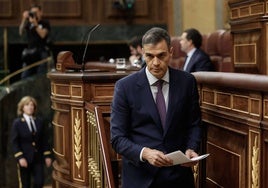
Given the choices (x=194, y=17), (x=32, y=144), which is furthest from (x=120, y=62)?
(x=194, y=17)

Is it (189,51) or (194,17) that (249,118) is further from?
(194,17)

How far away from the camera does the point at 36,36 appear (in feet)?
28.1

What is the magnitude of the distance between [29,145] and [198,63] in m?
1.98

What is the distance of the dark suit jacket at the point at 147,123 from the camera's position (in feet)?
9.77

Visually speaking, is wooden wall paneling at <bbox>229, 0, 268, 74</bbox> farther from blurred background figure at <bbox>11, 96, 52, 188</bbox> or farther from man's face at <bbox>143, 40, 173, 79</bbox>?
blurred background figure at <bbox>11, 96, 52, 188</bbox>

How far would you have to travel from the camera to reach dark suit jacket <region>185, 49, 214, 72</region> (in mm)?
5625

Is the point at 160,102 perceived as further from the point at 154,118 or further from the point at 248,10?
the point at 248,10

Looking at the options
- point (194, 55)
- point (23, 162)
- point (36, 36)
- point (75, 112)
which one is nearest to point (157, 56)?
point (75, 112)

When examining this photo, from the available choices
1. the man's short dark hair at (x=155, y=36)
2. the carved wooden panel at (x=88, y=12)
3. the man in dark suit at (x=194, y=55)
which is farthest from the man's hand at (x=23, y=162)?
the carved wooden panel at (x=88, y=12)

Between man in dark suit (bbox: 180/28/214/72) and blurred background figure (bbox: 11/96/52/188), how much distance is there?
1.69 meters

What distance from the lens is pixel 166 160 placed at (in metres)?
2.75

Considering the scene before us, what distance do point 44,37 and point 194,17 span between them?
267 cm

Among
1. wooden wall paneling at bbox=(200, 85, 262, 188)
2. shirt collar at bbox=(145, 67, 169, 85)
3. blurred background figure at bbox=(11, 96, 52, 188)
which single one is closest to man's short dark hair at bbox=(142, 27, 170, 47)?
shirt collar at bbox=(145, 67, 169, 85)

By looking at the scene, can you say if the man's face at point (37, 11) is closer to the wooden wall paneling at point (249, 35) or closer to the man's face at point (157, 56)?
the wooden wall paneling at point (249, 35)
